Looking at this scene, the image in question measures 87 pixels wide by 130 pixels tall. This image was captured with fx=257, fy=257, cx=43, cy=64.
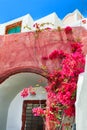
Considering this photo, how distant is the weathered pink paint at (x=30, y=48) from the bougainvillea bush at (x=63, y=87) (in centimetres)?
31

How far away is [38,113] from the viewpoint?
7.48 meters

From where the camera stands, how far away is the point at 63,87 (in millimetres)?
7285

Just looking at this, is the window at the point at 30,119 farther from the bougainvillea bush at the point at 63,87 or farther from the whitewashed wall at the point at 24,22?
the whitewashed wall at the point at 24,22

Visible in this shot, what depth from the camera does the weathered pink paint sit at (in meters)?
8.55

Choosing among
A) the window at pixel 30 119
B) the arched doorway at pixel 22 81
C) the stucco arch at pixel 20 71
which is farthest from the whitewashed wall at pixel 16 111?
the stucco arch at pixel 20 71

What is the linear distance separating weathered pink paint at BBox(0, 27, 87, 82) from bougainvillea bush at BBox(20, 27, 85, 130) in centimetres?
31

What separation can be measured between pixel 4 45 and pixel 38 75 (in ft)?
5.96

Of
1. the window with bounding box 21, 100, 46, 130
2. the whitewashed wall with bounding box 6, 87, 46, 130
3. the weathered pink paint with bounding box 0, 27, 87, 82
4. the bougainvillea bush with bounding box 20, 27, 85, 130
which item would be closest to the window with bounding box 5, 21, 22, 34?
the whitewashed wall with bounding box 6, 87, 46, 130

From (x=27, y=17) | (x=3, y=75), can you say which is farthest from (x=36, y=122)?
(x=27, y=17)

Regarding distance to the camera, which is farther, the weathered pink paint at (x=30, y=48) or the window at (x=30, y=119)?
the window at (x=30, y=119)

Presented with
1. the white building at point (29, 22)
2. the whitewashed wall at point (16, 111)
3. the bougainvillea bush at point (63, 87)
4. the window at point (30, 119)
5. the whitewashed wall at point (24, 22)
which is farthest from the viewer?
the whitewashed wall at point (24, 22)

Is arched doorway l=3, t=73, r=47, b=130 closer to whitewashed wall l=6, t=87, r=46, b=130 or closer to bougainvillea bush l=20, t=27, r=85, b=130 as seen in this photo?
bougainvillea bush l=20, t=27, r=85, b=130

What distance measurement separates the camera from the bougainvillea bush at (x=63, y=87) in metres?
7.09

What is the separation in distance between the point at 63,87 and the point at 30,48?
231 cm
